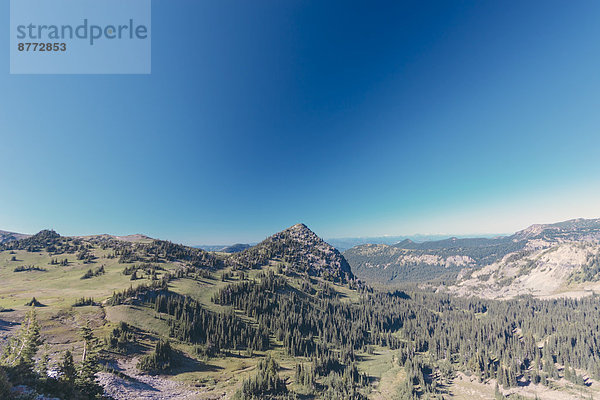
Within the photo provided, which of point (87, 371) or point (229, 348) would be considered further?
point (229, 348)

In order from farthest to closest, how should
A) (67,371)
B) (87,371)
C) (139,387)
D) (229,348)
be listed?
(229,348) → (139,387) → (87,371) → (67,371)

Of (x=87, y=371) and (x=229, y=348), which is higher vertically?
(x=87, y=371)

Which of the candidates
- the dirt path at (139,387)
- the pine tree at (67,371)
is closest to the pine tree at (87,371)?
the pine tree at (67,371)

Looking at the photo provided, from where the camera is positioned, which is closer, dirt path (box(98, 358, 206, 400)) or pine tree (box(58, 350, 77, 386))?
pine tree (box(58, 350, 77, 386))

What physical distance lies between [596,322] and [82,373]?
350m

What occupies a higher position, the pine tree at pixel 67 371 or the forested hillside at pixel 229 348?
the pine tree at pixel 67 371

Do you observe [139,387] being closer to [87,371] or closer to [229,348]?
[87,371]

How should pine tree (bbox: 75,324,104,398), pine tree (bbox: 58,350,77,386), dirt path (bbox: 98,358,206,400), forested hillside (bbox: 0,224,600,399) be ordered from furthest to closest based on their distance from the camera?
forested hillside (bbox: 0,224,600,399) < dirt path (bbox: 98,358,206,400) < pine tree (bbox: 75,324,104,398) < pine tree (bbox: 58,350,77,386)

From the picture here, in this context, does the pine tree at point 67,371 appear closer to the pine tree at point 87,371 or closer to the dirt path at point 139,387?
the pine tree at point 87,371

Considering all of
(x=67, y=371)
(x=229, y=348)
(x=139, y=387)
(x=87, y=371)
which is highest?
Result: (x=67, y=371)

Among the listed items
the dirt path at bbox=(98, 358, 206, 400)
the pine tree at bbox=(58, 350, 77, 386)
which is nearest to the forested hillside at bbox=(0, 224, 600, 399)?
the pine tree at bbox=(58, 350, 77, 386)

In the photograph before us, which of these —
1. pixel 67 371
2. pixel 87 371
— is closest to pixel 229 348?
pixel 87 371

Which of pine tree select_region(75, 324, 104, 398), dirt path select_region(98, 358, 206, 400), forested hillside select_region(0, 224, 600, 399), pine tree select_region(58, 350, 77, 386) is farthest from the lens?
forested hillside select_region(0, 224, 600, 399)

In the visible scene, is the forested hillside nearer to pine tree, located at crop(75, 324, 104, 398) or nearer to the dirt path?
pine tree, located at crop(75, 324, 104, 398)
